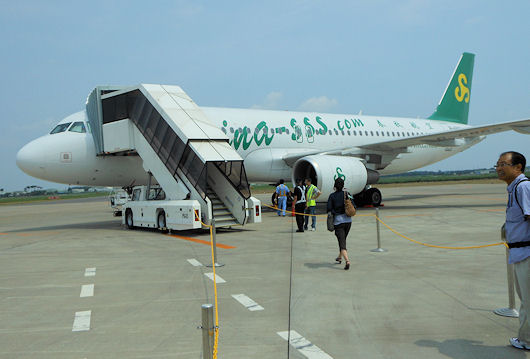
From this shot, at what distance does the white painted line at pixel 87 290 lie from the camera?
651 cm

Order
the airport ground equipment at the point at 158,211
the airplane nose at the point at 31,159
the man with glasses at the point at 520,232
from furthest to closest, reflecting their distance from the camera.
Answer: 1. the airplane nose at the point at 31,159
2. the airport ground equipment at the point at 158,211
3. the man with glasses at the point at 520,232

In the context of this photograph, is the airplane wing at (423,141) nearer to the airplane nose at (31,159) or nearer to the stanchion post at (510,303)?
the airplane nose at (31,159)

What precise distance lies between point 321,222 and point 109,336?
1158cm

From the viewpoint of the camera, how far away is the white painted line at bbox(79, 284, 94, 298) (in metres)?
6.51

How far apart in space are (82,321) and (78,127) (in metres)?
11.5

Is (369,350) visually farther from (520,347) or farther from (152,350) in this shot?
(152,350)

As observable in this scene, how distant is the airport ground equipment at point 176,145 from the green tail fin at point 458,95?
17.9 metres

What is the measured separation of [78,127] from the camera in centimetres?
1550

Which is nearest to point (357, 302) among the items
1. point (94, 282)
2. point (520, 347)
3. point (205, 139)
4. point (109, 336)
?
point (520, 347)

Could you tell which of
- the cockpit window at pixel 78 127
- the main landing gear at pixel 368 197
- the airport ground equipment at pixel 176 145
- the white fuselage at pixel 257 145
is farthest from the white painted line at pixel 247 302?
the main landing gear at pixel 368 197

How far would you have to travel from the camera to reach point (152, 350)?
4262 mm

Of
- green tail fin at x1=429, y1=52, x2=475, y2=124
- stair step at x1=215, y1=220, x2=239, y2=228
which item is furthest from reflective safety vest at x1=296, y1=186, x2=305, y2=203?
green tail fin at x1=429, y1=52, x2=475, y2=124

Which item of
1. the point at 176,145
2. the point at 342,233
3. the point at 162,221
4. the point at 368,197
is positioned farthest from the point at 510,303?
the point at 368,197

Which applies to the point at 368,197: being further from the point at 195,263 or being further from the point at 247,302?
the point at 247,302
